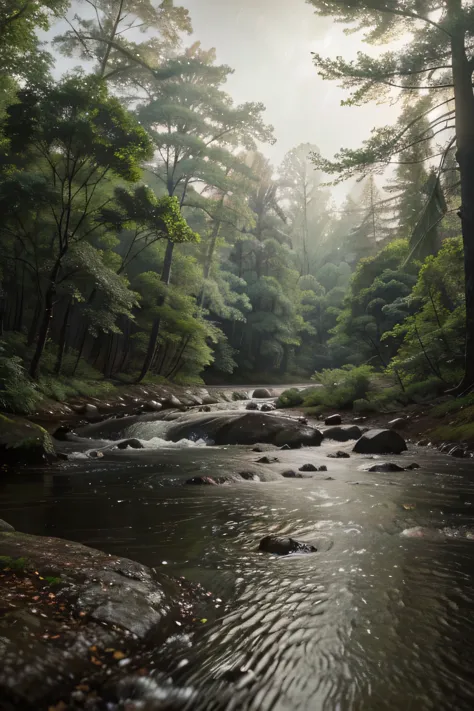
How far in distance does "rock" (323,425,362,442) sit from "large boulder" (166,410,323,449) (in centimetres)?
55

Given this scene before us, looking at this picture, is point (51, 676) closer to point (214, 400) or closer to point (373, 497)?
point (373, 497)

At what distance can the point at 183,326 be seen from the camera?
1931 cm

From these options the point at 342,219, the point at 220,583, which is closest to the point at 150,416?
the point at 220,583

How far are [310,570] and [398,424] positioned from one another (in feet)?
27.7

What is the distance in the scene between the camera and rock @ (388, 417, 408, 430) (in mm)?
10047

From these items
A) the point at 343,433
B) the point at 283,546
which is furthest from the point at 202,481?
the point at 343,433

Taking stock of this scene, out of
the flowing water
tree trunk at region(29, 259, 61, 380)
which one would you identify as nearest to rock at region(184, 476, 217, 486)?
the flowing water

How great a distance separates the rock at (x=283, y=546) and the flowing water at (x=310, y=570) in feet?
0.25

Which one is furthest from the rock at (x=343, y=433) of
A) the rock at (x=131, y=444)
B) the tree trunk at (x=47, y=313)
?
the tree trunk at (x=47, y=313)

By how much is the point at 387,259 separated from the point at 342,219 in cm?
3523

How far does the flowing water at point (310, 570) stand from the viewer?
1483mm

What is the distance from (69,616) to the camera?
1.65m

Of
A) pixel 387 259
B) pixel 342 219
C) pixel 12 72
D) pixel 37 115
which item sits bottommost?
pixel 37 115

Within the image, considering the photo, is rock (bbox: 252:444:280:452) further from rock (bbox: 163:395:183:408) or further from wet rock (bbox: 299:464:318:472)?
rock (bbox: 163:395:183:408)
